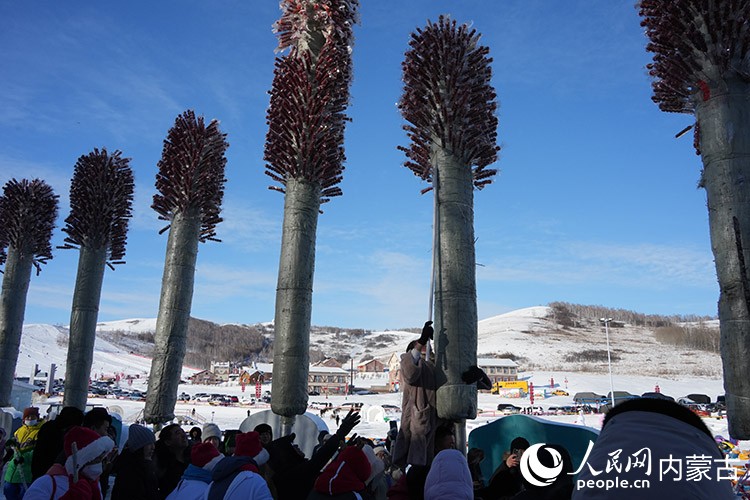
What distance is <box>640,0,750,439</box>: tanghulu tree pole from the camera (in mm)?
7746

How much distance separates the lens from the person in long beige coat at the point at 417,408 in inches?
318

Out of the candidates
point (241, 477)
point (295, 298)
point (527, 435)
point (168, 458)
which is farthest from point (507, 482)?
point (295, 298)

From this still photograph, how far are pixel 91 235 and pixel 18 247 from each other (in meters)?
5.09

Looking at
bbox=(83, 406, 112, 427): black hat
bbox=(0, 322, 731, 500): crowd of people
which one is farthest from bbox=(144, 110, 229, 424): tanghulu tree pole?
bbox=(83, 406, 112, 427): black hat

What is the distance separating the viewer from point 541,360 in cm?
12212

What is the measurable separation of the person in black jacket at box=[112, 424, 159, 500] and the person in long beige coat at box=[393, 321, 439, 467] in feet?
11.1

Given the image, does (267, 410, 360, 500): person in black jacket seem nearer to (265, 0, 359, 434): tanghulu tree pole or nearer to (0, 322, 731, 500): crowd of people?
(0, 322, 731, 500): crowd of people

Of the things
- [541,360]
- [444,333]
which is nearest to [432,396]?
[444,333]

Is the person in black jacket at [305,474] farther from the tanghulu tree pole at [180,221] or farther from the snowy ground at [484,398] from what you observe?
the snowy ground at [484,398]

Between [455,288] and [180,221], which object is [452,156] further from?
[180,221]

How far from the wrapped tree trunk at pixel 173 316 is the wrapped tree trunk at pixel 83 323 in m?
3.66

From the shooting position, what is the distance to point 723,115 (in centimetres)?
844

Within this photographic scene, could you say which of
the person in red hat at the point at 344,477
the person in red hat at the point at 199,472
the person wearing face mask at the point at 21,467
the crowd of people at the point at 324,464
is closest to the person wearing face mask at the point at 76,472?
the crowd of people at the point at 324,464

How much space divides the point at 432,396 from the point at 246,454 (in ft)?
13.0
